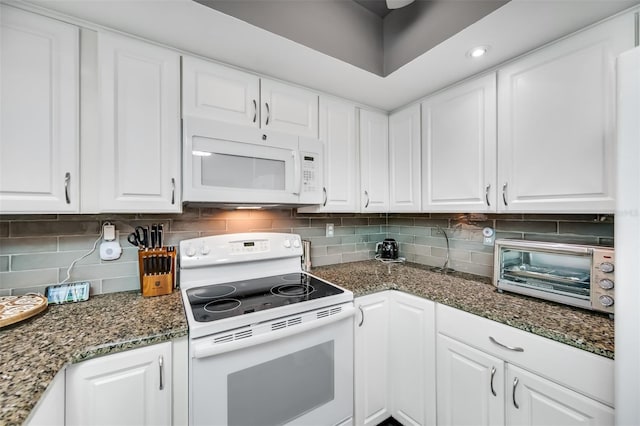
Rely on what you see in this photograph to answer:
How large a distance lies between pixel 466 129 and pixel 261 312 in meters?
1.59

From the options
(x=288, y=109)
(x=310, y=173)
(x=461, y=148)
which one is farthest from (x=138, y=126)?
(x=461, y=148)

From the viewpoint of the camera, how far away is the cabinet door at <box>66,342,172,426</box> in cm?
90

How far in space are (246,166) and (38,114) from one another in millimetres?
871

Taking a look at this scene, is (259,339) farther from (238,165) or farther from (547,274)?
(547,274)

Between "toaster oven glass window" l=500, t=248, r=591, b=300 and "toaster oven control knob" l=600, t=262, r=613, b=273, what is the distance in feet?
0.21

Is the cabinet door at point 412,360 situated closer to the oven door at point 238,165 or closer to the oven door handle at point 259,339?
the oven door handle at point 259,339

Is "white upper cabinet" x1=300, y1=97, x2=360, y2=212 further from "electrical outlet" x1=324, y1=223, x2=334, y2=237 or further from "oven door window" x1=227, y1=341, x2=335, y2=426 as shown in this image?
"oven door window" x1=227, y1=341, x2=335, y2=426

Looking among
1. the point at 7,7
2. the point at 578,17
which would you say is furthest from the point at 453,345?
the point at 7,7

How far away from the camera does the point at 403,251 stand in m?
2.45

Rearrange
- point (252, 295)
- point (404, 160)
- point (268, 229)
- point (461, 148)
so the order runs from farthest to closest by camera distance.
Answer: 1. point (404, 160)
2. point (268, 229)
3. point (461, 148)
4. point (252, 295)

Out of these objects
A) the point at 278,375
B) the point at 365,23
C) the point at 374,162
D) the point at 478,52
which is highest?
the point at 365,23

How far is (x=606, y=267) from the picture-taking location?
3.57ft

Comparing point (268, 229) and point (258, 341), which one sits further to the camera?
point (268, 229)

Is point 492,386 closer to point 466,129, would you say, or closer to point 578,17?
point 466,129
